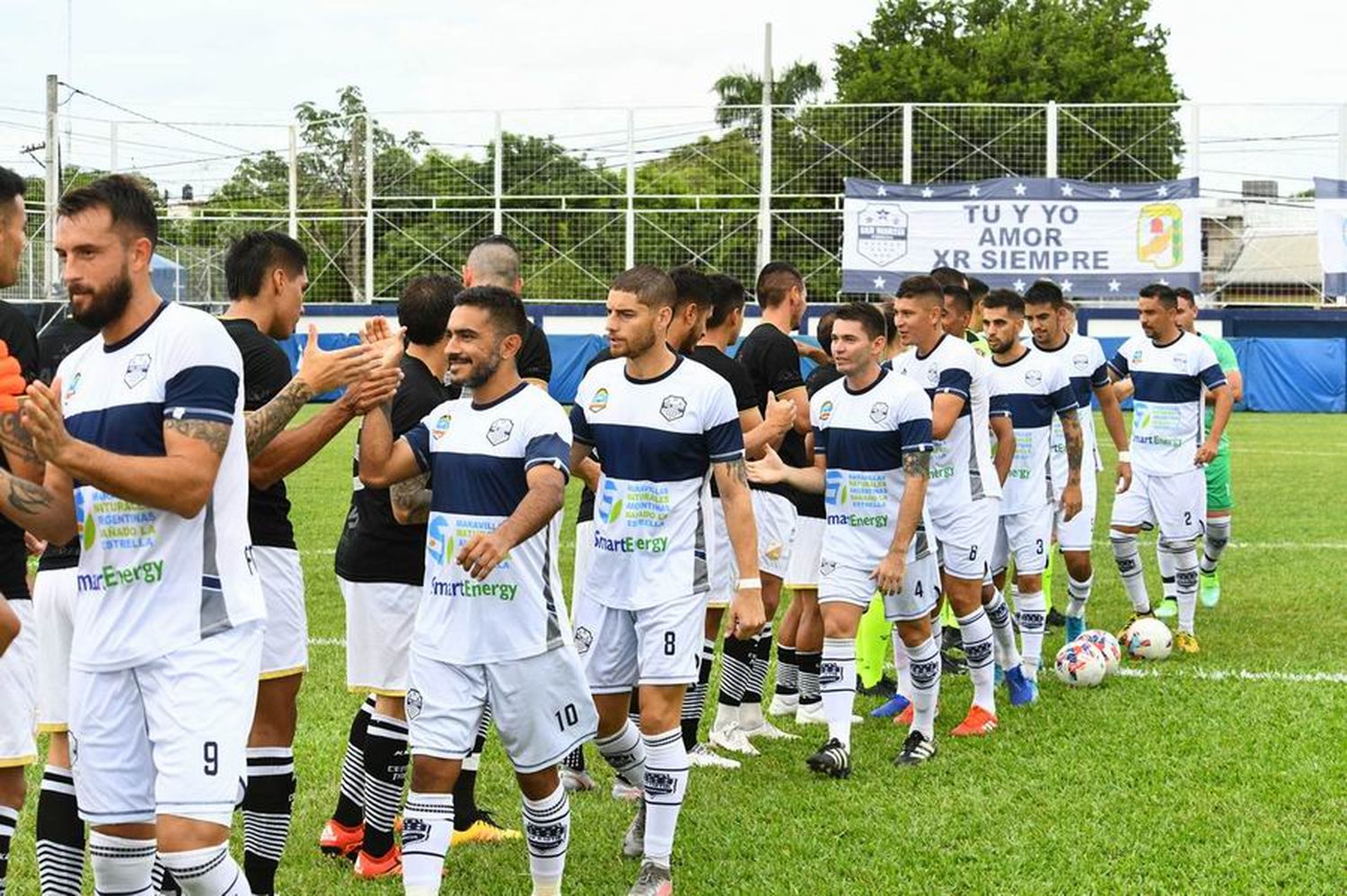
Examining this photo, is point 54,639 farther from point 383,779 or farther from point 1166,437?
point 1166,437

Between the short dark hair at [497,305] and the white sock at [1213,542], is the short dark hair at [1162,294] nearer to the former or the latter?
the white sock at [1213,542]

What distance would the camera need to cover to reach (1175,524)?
463 inches

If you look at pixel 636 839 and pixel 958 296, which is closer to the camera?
pixel 636 839

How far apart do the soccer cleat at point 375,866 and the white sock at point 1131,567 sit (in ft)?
22.7

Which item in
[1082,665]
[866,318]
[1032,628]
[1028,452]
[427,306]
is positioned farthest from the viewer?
[1028,452]

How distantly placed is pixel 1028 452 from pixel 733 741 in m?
3.23

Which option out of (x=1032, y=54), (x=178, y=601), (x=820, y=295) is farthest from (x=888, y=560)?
(x=1032, y=54)

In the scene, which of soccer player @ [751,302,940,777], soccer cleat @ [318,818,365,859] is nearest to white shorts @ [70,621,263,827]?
soccer cleat @ [318,818,365,859]

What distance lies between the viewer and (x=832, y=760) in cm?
779

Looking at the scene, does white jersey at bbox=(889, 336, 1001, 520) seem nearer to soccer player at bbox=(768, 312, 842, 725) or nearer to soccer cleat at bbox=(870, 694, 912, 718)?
soccer player at bbox=(768, 312, 842, 725)

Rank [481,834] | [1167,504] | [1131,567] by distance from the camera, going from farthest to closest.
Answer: [1167,504] < [1131,567] < [481,834]

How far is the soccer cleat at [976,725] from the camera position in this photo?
345 inches

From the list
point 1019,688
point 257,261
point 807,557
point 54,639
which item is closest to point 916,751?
point 807,557

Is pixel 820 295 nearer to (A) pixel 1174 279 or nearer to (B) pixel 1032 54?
(A) pixel 1174 279
